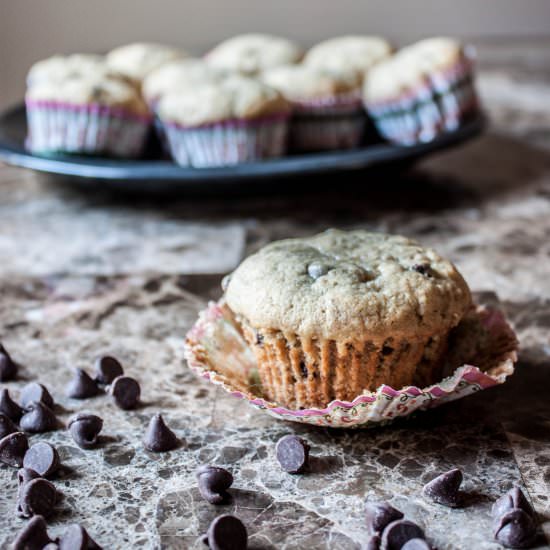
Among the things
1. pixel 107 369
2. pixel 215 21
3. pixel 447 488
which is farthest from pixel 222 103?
pixel 215 21

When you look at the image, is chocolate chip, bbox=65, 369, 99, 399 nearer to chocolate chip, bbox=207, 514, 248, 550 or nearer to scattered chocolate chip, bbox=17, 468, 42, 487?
scattered chocolate chip, bbox=17, 468, 42, 487

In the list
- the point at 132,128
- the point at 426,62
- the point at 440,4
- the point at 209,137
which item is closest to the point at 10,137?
the point at 132,128

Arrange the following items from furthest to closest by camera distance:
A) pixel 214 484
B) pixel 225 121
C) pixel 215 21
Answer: pixel 215 21, pixel 225 121, pixel 214 484

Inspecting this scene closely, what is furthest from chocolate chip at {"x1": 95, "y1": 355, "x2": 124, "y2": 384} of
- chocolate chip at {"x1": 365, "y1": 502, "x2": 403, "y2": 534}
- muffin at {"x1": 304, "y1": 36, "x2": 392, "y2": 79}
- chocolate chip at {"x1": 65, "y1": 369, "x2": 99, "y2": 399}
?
muffin at {"x1": 304, "y1": 36, "x2": 392, "y2": 79}

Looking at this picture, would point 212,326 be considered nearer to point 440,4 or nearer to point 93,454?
point 93,454

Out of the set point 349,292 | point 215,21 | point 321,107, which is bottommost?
point 215,21

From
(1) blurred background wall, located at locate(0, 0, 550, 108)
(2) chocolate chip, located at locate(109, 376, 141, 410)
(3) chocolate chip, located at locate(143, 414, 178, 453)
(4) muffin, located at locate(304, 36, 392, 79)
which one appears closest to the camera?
(3) chocolate chip, located at locate(143, 414, 178, 453)

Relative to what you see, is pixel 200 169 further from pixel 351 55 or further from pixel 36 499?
pixel 36 499
